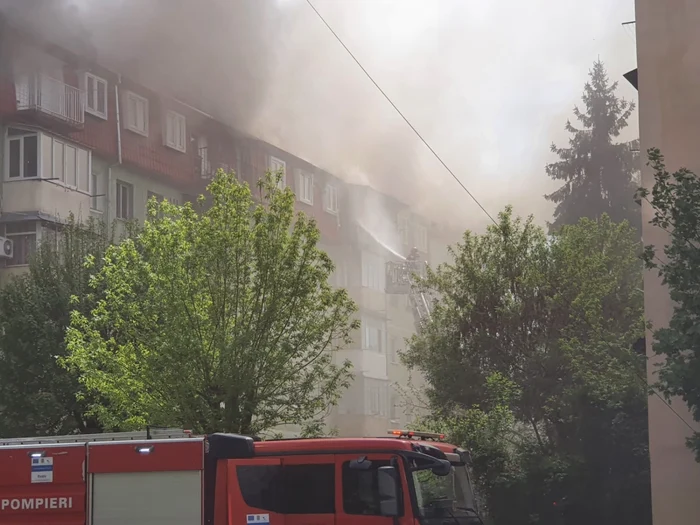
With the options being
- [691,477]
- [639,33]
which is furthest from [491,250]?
[691,477]

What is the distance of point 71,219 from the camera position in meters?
24.6

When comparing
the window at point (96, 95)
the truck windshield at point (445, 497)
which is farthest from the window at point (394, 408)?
the truck windshield at point (445, 497)

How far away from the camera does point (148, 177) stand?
102 ft

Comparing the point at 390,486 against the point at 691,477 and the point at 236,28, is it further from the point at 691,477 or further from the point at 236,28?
the point at 236,28

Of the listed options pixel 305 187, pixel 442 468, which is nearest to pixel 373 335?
pixel 305 187

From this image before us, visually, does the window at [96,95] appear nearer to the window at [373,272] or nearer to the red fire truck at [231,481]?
the window at [373,272]

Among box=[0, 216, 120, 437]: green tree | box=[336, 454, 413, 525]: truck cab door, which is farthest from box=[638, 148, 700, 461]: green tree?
box=[0, 216, 120, 437]: green tree

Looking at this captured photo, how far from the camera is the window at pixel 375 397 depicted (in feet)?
105

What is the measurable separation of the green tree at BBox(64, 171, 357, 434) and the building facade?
9.02 m

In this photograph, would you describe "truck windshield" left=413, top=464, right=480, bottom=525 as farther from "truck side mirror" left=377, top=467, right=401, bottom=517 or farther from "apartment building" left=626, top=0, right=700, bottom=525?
"apartment building" left=626, top=0, right=700, bottom=525

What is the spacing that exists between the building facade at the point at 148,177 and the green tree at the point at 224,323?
902 cm

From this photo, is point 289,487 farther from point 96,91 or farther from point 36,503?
point 96,91

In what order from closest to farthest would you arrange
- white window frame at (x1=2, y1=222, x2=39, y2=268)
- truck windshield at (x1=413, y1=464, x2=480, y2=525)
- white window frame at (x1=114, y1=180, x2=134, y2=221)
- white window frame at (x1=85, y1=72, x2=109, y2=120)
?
1. truck windshield at (x1=413, y1=464, x2=480, y2=525)
2. white window frame at (x1=2, y1=222, x2=39, y2=268)
3. white window frame at (x1=85, y1=72, x2=109, y2=120)
4. white window frame at (x1=114, y1=180, x2=134, y2=221)

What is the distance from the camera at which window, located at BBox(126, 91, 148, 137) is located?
102ft
